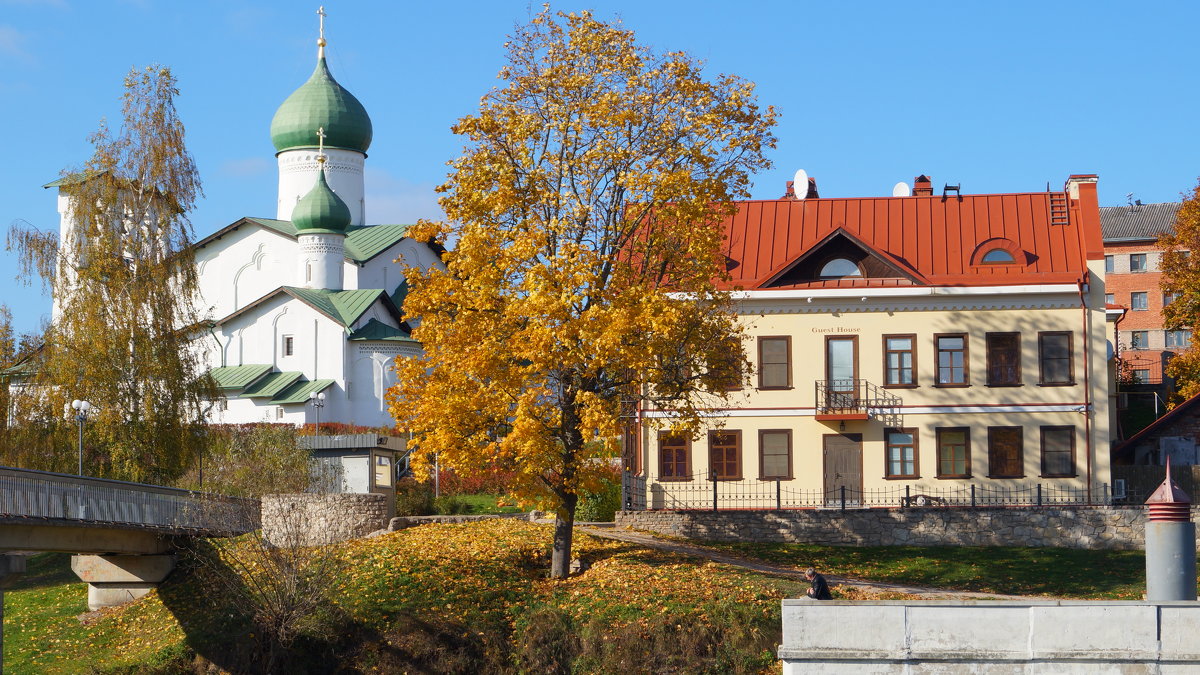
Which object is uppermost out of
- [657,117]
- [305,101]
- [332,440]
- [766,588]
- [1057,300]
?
[305,101]

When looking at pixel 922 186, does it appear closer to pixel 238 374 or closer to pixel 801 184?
pixel 801 184

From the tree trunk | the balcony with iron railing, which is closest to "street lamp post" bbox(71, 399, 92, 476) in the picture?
the tree trunk

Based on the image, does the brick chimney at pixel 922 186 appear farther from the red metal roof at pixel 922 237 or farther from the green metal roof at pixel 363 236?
the green metal roof at pixel 363 236

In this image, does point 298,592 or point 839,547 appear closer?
point 298,592

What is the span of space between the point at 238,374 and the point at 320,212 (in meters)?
6.85

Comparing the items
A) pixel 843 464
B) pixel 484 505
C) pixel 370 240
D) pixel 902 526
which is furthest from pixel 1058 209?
pixel 370 240

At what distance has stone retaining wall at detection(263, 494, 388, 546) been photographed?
99.7 feet

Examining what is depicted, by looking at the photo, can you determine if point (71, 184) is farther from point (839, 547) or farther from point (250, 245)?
point (250, 245)

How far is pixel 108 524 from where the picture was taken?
88.2ft

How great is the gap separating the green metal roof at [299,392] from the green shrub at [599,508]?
20.6 metres

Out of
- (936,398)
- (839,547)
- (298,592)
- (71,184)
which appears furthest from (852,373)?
(71,184)

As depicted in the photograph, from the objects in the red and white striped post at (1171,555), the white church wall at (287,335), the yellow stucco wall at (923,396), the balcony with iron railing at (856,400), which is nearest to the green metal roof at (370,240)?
the white church wall at (287,335)

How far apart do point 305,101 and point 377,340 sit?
13180 millimetres

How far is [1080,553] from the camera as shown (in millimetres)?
32188
